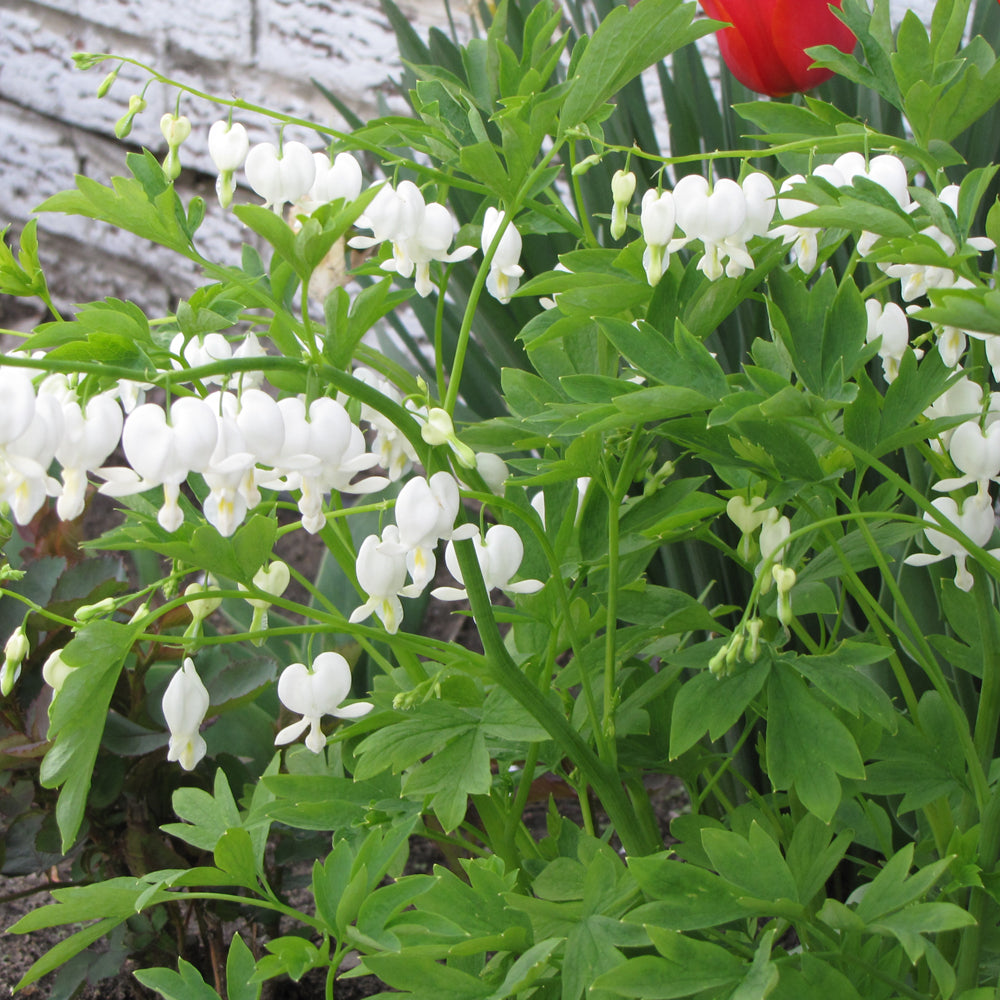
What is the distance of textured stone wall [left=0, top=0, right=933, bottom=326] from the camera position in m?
2.09

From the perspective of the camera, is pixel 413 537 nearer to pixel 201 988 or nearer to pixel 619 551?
pixel 619 551

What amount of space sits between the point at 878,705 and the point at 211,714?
577mm

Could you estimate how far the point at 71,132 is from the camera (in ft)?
7.58

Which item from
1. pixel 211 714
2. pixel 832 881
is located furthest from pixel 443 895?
pixel 832 881

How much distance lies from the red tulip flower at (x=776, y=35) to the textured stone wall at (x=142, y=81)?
3.96 ft

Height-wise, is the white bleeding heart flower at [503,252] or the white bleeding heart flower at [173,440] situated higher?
the white bleeding heart flower at [503,252]

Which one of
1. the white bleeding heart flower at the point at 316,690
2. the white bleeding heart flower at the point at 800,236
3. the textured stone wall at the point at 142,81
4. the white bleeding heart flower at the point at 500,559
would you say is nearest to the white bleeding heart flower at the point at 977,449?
the white bleeding heart flower at the point at 800,236

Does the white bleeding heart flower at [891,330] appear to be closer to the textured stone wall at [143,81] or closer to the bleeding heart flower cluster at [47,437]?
the bleeding heart flower cluster at [47,437]

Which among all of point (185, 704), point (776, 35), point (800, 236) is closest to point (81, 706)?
point (185, 704)

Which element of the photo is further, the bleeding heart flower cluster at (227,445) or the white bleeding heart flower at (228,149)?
the white bleeding heart flower at (228,149)

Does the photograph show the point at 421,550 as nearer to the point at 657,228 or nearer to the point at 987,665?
the point at 657,228

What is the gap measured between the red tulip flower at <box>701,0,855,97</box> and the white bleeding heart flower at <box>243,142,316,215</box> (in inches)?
18.2

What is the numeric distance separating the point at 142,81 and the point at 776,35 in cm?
177

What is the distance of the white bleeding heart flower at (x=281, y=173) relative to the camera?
0.64 meters
